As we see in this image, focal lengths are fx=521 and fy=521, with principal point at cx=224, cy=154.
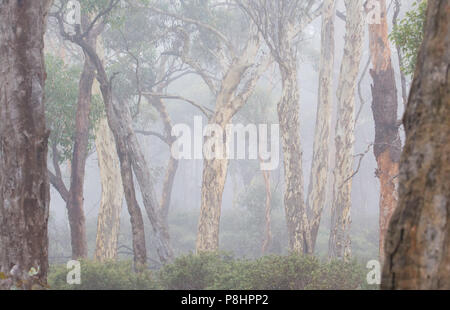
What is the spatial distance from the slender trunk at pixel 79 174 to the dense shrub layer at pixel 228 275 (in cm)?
236

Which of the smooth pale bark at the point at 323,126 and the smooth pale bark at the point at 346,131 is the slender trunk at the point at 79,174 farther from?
the smooth pale bark at the point at 323,126

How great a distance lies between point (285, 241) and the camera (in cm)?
2573

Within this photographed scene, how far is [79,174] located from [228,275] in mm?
5033

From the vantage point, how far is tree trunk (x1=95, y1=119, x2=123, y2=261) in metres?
17.9

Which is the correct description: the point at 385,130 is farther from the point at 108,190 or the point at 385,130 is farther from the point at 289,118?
the point at 108,190

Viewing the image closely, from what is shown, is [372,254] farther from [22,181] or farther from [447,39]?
[447,39]

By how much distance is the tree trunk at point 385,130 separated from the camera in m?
10.5

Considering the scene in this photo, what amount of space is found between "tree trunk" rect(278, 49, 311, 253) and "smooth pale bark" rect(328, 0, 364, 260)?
1.14m

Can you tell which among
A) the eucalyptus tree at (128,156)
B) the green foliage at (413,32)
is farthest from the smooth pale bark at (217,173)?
the green foliage at (413,32)

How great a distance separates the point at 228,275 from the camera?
910 cm

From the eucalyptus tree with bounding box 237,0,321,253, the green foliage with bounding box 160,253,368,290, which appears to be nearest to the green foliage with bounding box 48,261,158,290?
the green foliage with bounding box 160,253,368,290

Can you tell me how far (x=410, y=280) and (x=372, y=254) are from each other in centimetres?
2002

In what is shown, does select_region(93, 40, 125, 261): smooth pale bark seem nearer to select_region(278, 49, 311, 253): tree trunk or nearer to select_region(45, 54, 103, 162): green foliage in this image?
select_region(45, 54, 103, 162): green foliage
